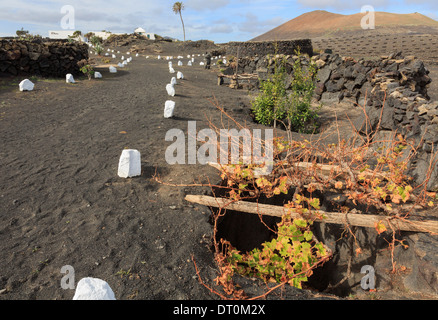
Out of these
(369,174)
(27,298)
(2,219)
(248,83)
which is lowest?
(27,298)

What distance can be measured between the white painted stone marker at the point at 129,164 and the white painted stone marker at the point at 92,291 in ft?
9.62

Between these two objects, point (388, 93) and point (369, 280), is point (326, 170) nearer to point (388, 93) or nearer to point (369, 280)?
point (369, 280)

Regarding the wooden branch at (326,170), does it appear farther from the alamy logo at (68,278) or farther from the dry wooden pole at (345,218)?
the alamy logo at (68,278)

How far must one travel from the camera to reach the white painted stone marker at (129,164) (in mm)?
4871

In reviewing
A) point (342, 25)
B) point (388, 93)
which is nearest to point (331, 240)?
point (388, 93)

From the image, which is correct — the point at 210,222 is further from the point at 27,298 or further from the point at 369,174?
the point at 369,174

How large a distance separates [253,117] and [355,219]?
269 inches

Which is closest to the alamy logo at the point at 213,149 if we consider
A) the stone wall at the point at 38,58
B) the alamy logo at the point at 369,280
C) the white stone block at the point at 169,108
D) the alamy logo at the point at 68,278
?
the white stone block at the point at 169,108

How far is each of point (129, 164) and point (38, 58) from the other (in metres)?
12.5

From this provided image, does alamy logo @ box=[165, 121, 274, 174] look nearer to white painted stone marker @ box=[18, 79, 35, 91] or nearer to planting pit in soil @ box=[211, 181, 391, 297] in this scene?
planting pit in soil @ box=[211, 181, 391, 297]

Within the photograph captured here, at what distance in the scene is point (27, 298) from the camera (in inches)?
105
